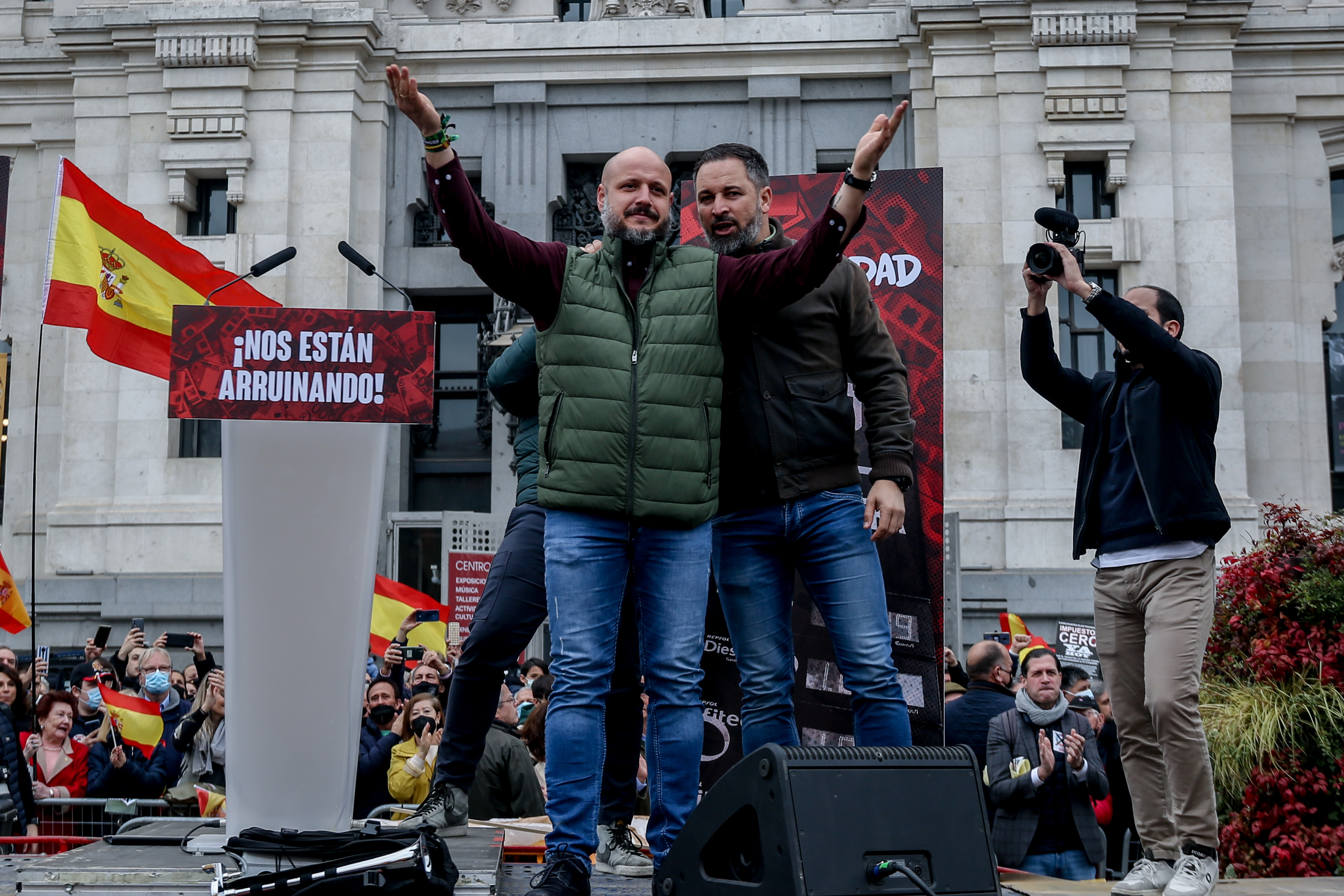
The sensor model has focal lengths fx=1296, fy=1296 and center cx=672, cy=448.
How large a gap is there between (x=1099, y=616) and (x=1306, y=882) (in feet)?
3.83

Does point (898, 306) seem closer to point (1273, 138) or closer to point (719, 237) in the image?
point (719, 237)

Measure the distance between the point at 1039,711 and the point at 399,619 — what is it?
279 inches

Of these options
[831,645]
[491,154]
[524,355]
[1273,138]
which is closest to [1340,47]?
[1273,138]

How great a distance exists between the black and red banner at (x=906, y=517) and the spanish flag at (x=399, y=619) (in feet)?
19.1

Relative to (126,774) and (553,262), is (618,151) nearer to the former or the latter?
(126,774)

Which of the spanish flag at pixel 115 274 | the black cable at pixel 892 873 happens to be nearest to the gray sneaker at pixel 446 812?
the black cable at pixel 892 873

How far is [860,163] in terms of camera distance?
4.05m

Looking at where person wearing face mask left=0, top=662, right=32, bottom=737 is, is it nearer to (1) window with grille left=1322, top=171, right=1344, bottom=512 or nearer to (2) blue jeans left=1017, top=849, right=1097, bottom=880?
(2) blue jeans left=1017, top=849, right=1097, bottom=880

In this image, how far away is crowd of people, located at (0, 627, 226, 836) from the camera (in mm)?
7531

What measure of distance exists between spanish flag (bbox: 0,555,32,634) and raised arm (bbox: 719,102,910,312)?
8023 millimetres

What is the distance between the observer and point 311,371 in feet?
13.8

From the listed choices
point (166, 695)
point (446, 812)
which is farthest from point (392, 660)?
point (446, 812)

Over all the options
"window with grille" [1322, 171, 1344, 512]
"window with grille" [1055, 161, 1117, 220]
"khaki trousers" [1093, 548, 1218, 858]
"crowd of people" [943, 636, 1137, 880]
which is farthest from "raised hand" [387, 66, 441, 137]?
"window with grille" [1322, 171, 1344, 512]

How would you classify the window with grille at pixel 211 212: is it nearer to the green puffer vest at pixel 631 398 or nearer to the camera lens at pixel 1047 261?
the green puffer vest at pixel 631 398
